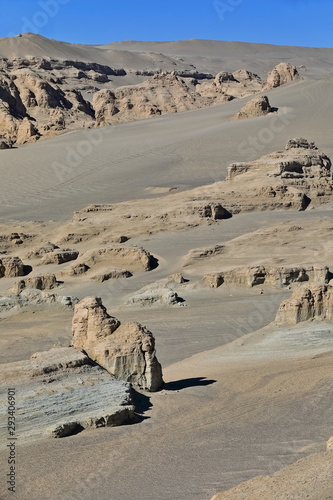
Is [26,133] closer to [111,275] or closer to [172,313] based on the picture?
[111,275]

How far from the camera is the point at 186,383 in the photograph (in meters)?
8.17

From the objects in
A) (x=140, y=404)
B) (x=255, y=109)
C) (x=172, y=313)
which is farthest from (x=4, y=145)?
(x=140, y=404)

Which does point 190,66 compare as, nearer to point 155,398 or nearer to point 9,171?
point 9,171

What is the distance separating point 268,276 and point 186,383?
5.42 meters

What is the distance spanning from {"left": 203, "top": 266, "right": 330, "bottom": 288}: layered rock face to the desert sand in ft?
0.08

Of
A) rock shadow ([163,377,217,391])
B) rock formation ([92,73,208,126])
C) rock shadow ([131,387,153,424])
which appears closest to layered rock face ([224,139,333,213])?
rock shadow ([163,377,217,391])

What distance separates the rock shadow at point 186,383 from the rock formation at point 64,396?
1.00m

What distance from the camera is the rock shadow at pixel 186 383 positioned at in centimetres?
792

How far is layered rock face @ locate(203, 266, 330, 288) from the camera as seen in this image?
13109 mm

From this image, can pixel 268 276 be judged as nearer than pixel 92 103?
Yes

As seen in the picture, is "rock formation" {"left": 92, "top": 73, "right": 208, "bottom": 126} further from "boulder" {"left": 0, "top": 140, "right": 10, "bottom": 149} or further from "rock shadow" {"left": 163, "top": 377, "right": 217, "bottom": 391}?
"rock shadow" {"left": 163, "top": 377, "right": 217, "bottom": 391}

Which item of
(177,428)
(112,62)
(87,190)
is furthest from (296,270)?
(112,62)

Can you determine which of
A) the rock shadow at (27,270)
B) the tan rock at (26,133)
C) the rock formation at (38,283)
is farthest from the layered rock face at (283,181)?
the tan rock at (26,133)

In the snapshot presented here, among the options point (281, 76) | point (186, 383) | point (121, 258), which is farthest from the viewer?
point (281, 76)
